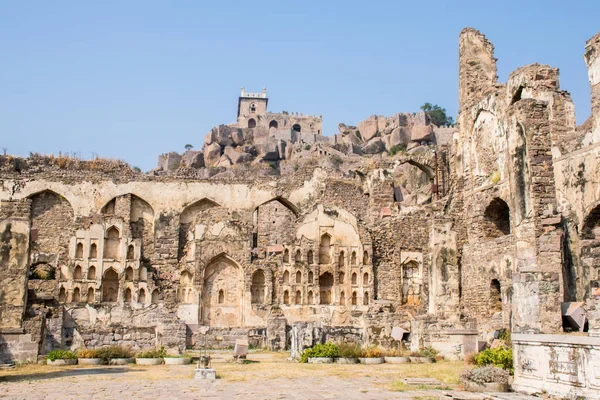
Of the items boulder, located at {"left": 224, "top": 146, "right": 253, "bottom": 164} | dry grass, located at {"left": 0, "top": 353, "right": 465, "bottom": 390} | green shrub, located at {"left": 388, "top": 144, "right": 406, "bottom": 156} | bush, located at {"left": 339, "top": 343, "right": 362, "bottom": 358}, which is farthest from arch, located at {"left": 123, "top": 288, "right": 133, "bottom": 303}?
green shrub, located at {"left": 388, "top": 144, "right": 406, "bottom": 156}

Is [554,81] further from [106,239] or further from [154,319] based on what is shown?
[106,239]

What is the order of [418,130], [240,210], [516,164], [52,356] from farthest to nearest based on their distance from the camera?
1. [418,130]
2. [240,210]
3. [516,164]
4. [52,356]

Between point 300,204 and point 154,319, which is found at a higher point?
point 300,204

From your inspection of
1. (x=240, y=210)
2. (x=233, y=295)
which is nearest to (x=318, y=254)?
(x=233, y=295)

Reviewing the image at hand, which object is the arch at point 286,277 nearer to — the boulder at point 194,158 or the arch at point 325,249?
the arch at point 325,249

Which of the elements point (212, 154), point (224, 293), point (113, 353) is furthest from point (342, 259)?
point (212, 154)

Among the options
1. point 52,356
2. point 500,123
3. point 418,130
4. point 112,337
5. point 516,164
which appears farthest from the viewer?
point 418,130

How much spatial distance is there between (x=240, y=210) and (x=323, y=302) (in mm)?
6997

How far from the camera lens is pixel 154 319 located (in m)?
23.2

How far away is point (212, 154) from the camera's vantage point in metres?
72.2

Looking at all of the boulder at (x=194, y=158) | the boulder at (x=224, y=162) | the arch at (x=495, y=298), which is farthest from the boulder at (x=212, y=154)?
the arch at (x=495, y=298)

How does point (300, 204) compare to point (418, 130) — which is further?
point (418, 130)

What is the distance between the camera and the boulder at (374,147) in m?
72.3

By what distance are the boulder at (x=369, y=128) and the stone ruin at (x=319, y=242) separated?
39.3 metres
